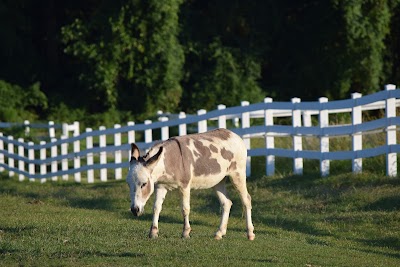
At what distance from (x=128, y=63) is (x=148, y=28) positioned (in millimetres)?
1603

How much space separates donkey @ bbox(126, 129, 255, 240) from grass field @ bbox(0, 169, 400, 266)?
18.0 inches

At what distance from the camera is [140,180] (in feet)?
43.8

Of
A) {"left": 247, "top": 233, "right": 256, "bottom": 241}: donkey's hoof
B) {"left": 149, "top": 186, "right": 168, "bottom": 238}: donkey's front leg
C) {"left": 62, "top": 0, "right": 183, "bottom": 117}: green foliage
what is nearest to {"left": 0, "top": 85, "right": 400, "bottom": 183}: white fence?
{"left": 247, "top": 233, "right": 256, "bottom": 241}: donkey's hoof

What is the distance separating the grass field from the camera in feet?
40.6

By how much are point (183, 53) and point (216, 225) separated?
968 inches

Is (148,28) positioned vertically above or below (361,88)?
above

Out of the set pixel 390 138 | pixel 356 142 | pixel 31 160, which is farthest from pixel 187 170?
pixel 31 160

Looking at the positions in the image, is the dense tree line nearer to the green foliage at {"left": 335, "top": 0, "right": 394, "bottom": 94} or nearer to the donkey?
the green foliage at {"left": 335, "top": 0, "right": 394, "bottom": 94}

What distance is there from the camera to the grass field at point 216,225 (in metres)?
12.4

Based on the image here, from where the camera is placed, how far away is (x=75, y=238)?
44.9 ft

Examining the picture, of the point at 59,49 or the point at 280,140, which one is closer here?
the point at 280,140

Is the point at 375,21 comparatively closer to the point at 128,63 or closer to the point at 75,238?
the point at 128,63

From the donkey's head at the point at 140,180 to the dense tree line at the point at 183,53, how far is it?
2512 centimetres

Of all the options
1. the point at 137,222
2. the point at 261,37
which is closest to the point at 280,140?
the point at 137,222
